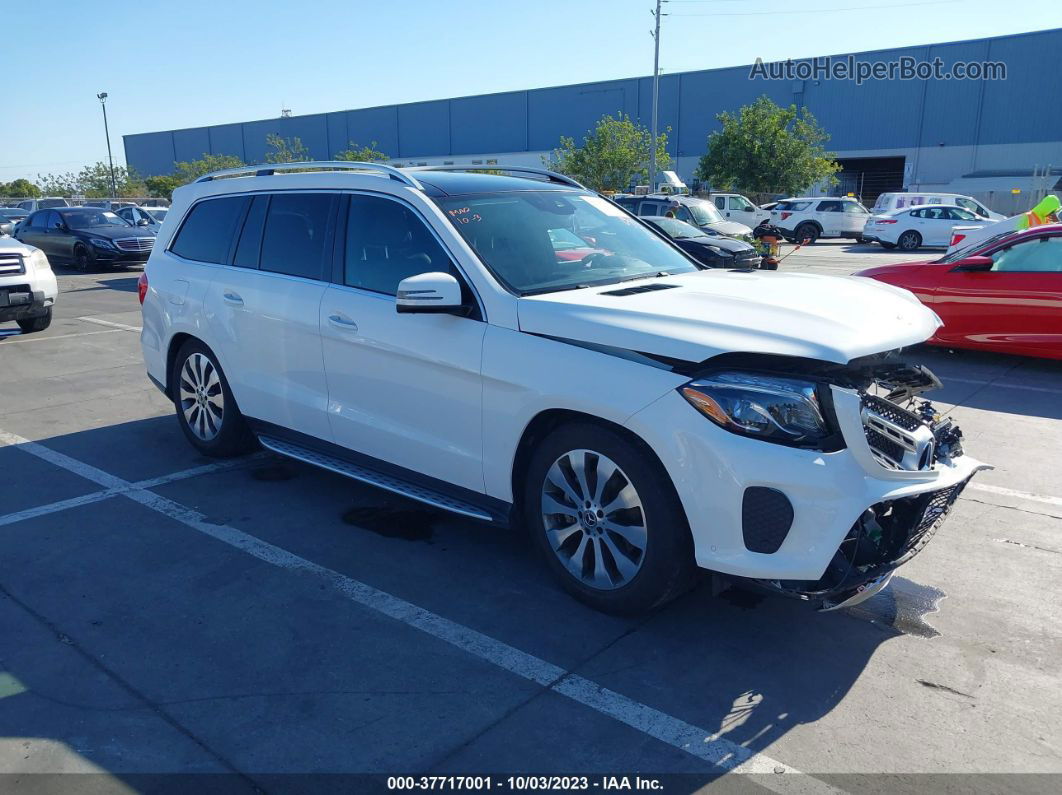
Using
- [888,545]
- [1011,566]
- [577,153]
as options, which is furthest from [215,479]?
[577,153]

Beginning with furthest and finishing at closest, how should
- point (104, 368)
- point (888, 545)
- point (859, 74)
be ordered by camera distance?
1. point (859, 74)
2. point (104, 368)
3. point (888, 545)

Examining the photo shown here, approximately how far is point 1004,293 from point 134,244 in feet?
62.9

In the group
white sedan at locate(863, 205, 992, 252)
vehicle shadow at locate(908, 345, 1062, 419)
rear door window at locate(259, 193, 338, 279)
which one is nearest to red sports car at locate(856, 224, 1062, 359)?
vehicle shadow at locate(908, 345, 1062, 419)

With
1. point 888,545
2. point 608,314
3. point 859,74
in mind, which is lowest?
point 888,545

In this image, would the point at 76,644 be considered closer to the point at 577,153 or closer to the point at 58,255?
the point at 58,255

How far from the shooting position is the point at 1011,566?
14.2ft

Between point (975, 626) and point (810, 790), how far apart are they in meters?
1.51

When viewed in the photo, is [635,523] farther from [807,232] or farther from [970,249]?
[807,232]

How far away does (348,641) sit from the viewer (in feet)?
11.8

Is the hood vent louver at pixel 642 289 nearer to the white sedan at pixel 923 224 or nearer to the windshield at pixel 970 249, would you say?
the windshield at pixel 970 249

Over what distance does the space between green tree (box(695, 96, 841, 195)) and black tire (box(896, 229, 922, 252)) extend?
44.7 feet

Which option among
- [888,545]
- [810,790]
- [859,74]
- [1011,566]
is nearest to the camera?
[810,790]

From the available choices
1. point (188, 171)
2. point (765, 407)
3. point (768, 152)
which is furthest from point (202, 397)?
point (188, 171)

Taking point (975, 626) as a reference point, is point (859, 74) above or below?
above
